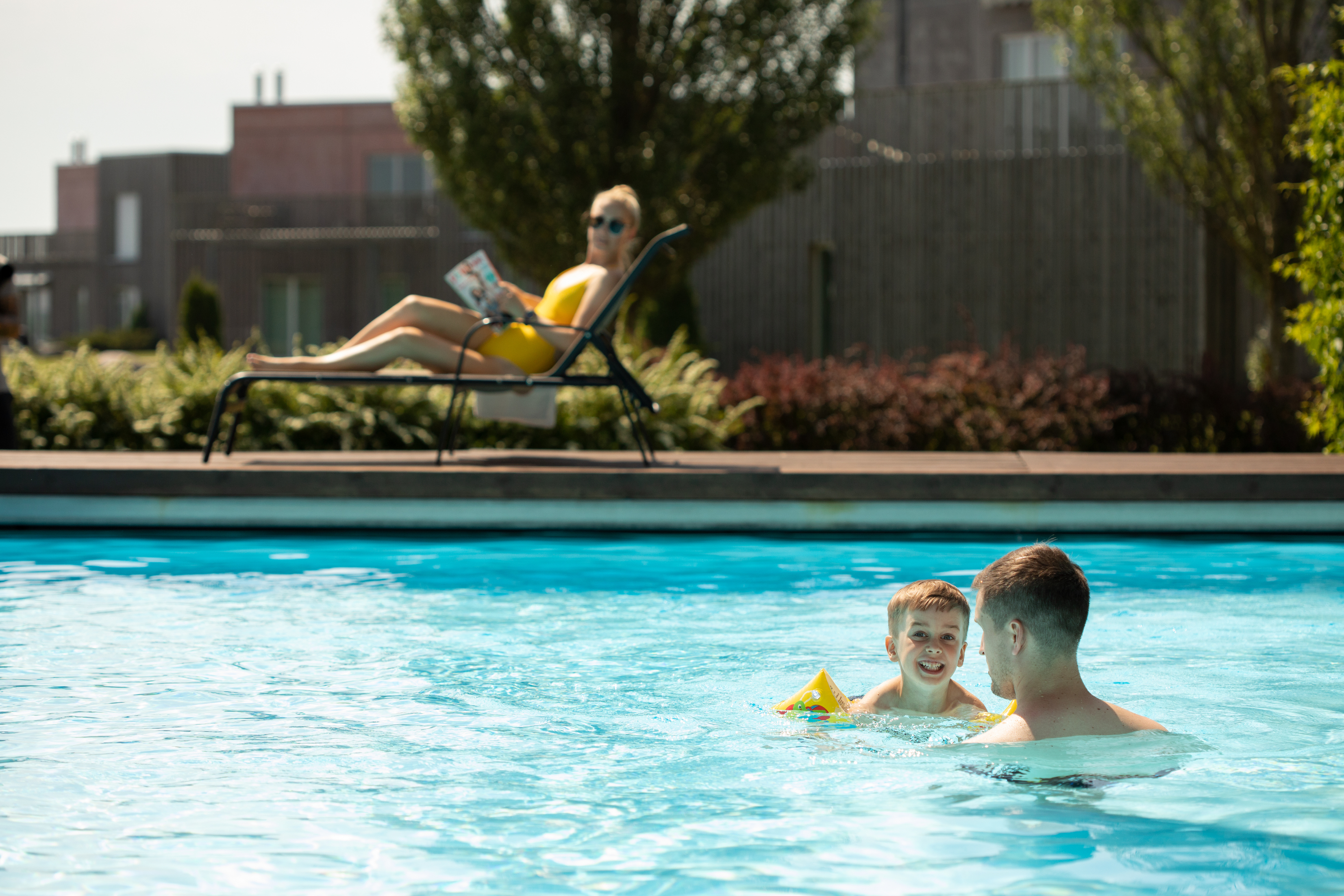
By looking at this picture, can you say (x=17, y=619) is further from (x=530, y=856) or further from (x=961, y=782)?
(x=961, y=782)

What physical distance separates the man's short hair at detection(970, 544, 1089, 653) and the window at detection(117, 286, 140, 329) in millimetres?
47301

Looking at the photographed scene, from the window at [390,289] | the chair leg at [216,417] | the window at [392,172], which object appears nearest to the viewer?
the chair leg at [216,417]

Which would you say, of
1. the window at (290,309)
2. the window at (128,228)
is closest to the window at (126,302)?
the window at (128,228)

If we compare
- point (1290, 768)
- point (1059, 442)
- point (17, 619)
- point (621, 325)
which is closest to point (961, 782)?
point (1290, 768)

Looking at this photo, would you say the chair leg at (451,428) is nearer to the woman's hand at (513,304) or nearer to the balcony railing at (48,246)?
the woman's hand at (513,304)

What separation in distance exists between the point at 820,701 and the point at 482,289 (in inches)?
193

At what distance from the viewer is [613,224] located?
28.2ft

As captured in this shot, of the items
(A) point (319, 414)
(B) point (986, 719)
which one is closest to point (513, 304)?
(A) point (319, 414)

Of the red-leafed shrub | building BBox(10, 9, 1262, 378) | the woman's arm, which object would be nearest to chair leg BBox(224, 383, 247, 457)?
the woman's arm

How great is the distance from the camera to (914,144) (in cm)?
1916

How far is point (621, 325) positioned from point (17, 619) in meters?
7.81

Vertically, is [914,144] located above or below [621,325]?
above

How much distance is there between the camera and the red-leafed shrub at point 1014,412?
10.7 m

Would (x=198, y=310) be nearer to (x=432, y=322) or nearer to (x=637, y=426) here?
(x=432, y=322)
